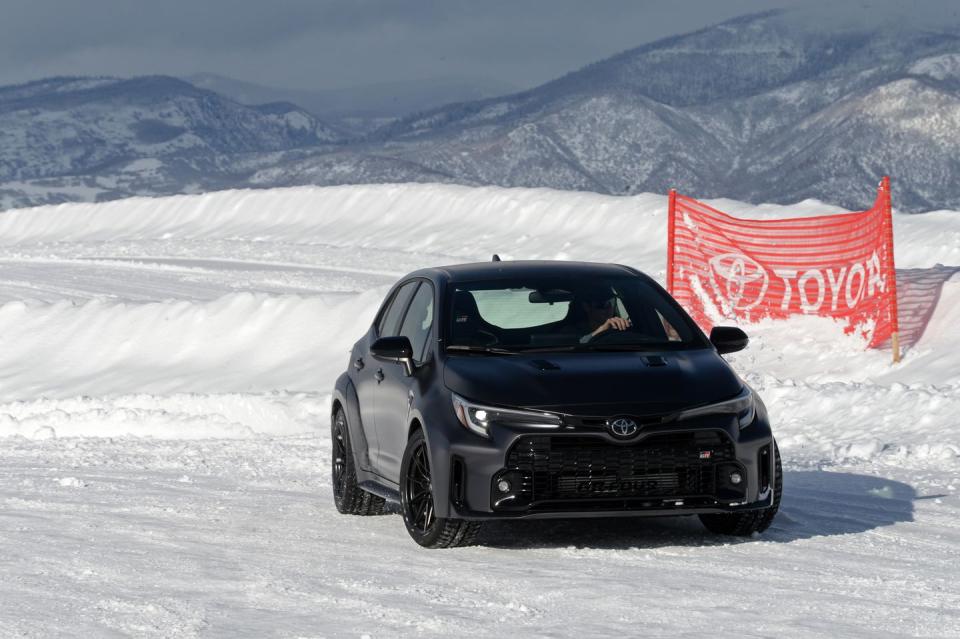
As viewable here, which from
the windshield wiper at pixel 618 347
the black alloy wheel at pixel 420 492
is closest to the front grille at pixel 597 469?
the black alloy wheel at pixel 420 492

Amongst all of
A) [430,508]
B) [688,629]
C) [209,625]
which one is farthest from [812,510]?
[209,625]

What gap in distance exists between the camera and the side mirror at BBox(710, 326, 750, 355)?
25.1 feet

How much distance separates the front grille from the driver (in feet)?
2.98

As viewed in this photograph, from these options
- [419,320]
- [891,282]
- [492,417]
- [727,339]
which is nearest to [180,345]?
[891,282]

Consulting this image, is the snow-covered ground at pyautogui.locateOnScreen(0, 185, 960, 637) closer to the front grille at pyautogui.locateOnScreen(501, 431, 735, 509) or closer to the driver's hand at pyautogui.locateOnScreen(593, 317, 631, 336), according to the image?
the front grille at pyautogui.locateOnScreen(501, 431, 735, 509)

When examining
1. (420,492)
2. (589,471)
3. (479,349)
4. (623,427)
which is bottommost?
(420,492)

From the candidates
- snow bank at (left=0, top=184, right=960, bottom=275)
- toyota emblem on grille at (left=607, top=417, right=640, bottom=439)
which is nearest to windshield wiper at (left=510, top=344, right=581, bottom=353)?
toyota emblem on grille at (left=607, top=417, right=640, bottom=439)

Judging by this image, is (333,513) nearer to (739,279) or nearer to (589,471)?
(589,471)

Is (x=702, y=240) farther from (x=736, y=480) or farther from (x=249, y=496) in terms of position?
(x=736, y=480)

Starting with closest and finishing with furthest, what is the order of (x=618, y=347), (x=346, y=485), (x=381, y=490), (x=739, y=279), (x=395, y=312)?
1. (x=618, y=347)
2. (x=381, y=490)
3. (x=346, y=485)
4. (x=395, y=312)
5. (x=739, y=279)

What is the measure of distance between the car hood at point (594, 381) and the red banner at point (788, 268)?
26.4 ft

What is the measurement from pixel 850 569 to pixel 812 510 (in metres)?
1.78

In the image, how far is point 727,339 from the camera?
7684 millimetres

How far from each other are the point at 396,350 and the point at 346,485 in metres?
1.34
